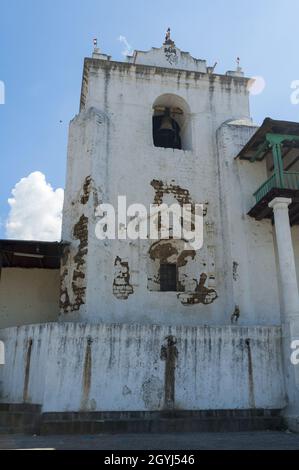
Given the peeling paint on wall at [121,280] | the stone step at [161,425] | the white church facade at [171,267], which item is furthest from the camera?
the peeling paint on wall at [121,280]

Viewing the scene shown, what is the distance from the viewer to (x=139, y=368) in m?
10.6

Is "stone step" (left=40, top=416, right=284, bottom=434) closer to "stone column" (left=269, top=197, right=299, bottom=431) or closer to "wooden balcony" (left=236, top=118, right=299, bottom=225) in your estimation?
"stone column" (left=269, top=197, right=299, bottom=431)

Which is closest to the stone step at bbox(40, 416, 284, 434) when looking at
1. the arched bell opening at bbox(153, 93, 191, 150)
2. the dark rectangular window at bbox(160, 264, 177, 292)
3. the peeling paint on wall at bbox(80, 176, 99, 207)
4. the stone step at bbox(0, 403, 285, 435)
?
the stone step at bbox(0, 403, 285, 435)

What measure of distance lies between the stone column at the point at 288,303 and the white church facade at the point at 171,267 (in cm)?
3

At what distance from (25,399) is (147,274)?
16.1 ft

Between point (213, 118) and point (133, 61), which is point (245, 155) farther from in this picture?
point (133, 61)

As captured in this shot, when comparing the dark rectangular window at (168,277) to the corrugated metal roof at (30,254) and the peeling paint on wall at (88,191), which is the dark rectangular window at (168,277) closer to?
the peeling paint on wall at (88,191)

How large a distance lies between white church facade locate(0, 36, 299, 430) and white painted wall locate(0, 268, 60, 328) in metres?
0.15

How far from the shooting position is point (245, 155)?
14.5 meters

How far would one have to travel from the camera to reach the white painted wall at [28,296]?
48.2 ft

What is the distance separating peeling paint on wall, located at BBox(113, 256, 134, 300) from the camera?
13.0 metres

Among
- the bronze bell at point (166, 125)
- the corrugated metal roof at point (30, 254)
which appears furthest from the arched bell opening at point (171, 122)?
the corrugated metal roof at point (30, 254)
